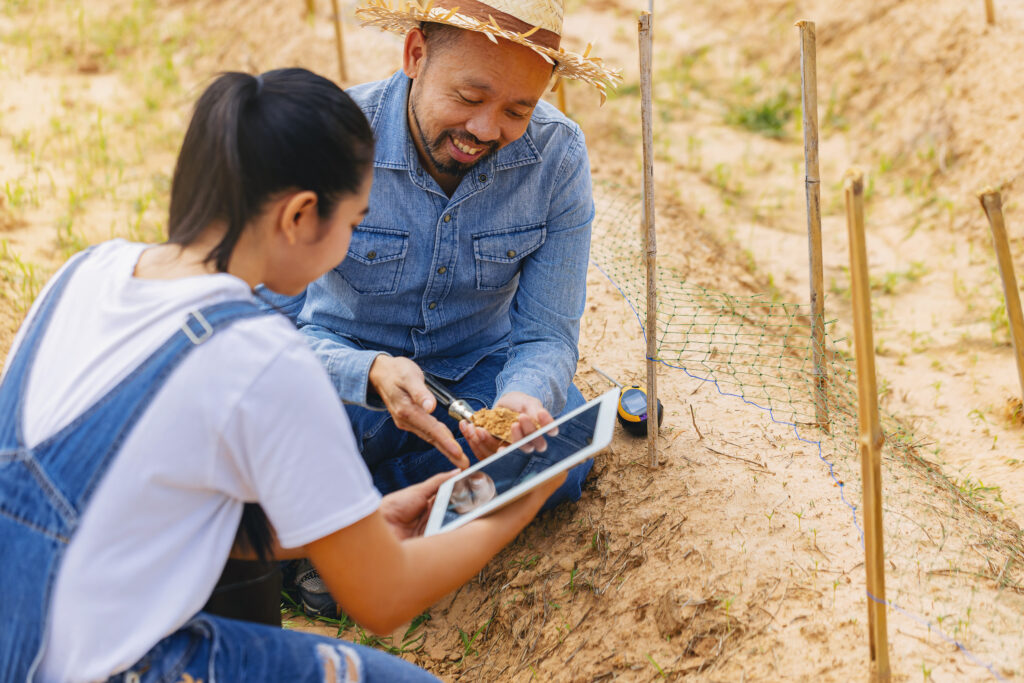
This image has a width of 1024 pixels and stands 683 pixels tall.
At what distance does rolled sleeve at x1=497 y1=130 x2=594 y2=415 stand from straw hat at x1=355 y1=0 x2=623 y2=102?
282mm

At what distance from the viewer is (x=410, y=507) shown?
1830mm

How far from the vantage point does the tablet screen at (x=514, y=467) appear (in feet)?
5.77

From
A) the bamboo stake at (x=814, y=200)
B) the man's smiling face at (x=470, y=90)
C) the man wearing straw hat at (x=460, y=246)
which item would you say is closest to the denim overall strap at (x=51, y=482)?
the man wearing straw hat at (x=460, y=246)

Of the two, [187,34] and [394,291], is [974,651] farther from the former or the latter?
[187,34]

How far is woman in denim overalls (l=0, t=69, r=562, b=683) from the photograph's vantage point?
48.4 inches

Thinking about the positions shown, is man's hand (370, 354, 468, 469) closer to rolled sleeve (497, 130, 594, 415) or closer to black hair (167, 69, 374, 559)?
rolled sleeve (497, 130, 594, 415)

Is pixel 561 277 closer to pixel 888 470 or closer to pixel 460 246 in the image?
pixel 460 246

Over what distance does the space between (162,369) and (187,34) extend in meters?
5.96

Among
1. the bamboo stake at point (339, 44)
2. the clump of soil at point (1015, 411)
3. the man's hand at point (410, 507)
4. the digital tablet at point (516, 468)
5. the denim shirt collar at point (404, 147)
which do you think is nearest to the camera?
the digital tablet at point (516, 468)

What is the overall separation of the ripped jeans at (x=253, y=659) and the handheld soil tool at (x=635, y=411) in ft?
4.53

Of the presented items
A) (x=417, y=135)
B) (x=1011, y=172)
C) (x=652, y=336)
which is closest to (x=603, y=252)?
(x=652, y=336)

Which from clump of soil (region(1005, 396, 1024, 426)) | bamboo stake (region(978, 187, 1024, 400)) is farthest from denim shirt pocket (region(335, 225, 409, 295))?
clump of soil (region(1005, 396, 1024, 426))

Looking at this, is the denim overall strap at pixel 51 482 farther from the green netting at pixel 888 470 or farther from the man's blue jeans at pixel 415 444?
the green netting at pixel 888 470

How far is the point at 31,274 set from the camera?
11.3ft
